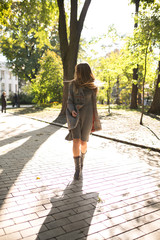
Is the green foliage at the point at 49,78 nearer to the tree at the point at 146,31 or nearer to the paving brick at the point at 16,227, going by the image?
the tree at the point at 146,31

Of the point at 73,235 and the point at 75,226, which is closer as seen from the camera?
the point at 73,235

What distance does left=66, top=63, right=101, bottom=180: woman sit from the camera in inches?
149

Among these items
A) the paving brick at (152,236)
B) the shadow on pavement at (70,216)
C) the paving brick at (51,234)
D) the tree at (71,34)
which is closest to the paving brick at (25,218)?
the shadow on pavement at (70,216)

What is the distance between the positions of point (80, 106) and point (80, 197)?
4.79 feet

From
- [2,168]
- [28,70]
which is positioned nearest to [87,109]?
[2,168]

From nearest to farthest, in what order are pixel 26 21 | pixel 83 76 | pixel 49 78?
pixel 83 76, pixel 26 21, pixel 49 78

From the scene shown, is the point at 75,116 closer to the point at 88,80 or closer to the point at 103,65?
the point at 88,80

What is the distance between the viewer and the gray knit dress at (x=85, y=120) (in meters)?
3.89

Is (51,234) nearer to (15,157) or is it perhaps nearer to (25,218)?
(25,218)

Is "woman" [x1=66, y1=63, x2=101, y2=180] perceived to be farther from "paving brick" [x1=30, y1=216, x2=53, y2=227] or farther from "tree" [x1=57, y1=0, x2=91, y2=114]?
"tree" [x1=57, y1=0, x2=91, y2=114]

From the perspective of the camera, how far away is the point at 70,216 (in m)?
2.75

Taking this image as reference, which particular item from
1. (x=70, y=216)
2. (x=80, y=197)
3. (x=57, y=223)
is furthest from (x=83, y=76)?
(x=57, y=223)

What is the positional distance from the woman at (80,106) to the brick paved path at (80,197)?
585 mm

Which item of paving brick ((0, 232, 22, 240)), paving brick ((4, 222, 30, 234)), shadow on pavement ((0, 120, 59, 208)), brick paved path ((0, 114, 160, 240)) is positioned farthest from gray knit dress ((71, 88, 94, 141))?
paving brick ((0, 232, 22, 240))
